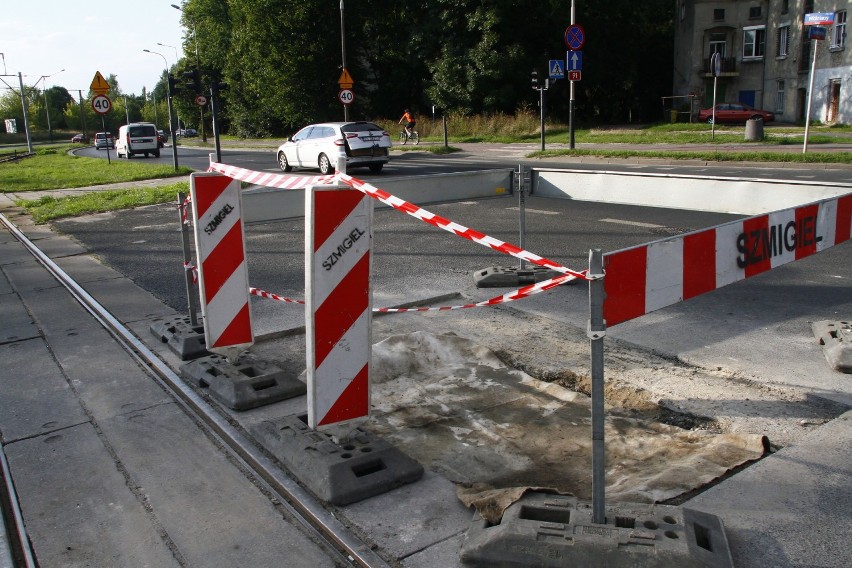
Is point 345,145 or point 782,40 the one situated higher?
point 782,40

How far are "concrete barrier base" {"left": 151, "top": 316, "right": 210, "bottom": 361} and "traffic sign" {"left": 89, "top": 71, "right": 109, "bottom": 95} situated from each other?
800 inches

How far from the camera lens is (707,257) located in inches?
134

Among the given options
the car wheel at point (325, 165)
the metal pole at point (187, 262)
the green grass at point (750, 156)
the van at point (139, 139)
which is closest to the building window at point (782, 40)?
the green grass at point (750, 156)

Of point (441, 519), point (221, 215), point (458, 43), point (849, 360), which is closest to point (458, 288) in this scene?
point (221, 215)

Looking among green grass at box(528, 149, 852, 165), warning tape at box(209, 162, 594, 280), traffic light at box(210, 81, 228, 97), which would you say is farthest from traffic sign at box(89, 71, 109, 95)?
warning tape at box(209, 162, 594, 280)

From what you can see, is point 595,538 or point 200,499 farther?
point 200,499

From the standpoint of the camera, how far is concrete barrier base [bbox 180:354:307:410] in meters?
4.67

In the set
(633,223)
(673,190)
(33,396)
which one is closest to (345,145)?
(633,223)

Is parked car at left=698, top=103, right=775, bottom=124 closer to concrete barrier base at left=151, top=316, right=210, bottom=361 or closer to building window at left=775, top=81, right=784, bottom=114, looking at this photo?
building window at left=775, top=81, right=784, bottom=114

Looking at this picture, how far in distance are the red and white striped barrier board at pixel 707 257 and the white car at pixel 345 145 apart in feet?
58.5

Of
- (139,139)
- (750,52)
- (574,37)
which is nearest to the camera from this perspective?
(574,37)

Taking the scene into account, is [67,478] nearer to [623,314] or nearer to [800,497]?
[623,314]

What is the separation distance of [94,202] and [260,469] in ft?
49.0

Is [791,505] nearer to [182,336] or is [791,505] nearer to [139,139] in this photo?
[182,336]
